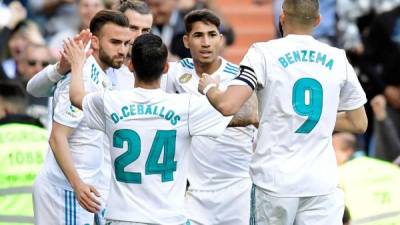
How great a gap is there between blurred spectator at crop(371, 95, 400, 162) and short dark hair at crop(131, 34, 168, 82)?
6229 millimetres

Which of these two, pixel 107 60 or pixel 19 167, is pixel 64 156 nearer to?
pixel 107 60

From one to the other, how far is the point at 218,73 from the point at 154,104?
1.87 meters

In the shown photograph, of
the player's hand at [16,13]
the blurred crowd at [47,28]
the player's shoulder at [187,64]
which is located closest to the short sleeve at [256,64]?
Result: the player's shoulder at [187,64]

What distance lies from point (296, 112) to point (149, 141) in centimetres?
100

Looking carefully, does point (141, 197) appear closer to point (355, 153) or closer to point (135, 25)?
point (135, 25)

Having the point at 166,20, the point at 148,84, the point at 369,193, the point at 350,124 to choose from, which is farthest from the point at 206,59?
the point at 166,20

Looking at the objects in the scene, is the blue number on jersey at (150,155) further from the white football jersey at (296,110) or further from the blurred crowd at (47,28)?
the blurred crowd at (47,28)

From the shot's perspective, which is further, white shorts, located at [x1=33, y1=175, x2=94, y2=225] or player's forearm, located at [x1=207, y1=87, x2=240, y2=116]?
white shorts, located at [x1=33, y1=175, x2=94, y2=225]

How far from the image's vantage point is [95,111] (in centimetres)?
952

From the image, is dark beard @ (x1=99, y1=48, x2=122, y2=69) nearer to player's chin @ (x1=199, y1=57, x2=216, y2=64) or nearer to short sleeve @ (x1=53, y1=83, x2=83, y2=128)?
short sleeve @ (x1=53, y1=83, x2=83, y2=128)

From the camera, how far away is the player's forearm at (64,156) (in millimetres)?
10016

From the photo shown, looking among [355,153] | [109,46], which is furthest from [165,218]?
[355,153]

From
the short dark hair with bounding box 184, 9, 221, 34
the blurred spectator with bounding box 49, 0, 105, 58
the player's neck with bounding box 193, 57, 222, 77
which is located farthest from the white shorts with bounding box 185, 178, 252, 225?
the blurred spectator with bounding box 49, 0, 105, 58

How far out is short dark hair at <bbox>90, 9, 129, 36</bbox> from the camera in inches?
419
